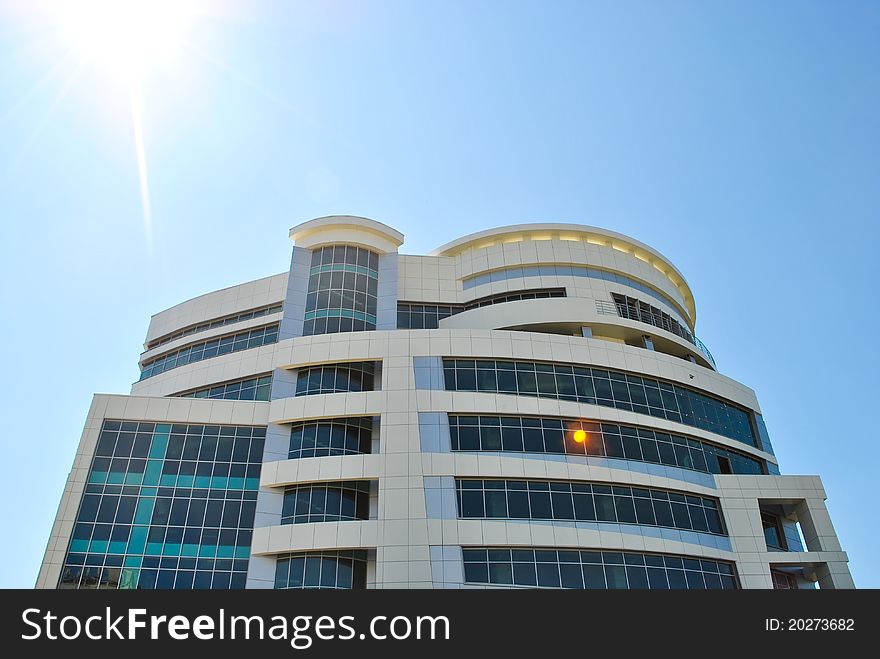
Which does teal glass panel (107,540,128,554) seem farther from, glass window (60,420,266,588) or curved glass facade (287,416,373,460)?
curved glass facade (287,416,373,460)

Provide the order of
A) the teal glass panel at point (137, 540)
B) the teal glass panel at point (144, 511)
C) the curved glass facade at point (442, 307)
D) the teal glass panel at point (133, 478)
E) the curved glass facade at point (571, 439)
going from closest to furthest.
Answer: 1. the teal glass panel at point (137, 540)
2. the teal glass panel at point (144, 511)
3. the teal glass panel at point (133, 478)
4. the curved glass facade at point (571, 439)
5. the curved glass facade at point (442, 307)

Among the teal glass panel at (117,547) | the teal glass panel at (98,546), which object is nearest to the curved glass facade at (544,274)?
the teal glass panel at (117,547)

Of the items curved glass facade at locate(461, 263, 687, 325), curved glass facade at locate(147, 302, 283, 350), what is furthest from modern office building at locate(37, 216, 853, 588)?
curved glass facade at locate(147, 302, 283, 350)

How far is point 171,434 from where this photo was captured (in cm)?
3494

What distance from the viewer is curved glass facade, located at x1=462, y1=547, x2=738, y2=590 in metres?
29.9

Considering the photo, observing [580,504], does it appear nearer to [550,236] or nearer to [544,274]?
[544,274]

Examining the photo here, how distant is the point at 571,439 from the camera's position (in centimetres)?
3412

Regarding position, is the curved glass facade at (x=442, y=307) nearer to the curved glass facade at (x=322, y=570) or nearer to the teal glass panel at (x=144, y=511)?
the curved glass facade at (x=322, y=570)

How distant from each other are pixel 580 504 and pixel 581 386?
6861 millimetres

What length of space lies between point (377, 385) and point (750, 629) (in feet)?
83.6

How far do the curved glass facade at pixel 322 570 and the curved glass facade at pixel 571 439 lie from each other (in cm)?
736

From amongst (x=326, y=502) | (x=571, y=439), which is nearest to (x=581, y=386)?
(x=571, y=439)

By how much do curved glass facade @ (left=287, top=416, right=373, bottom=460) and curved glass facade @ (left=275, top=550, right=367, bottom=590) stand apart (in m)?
5.12

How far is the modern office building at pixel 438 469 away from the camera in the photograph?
3062 cm
